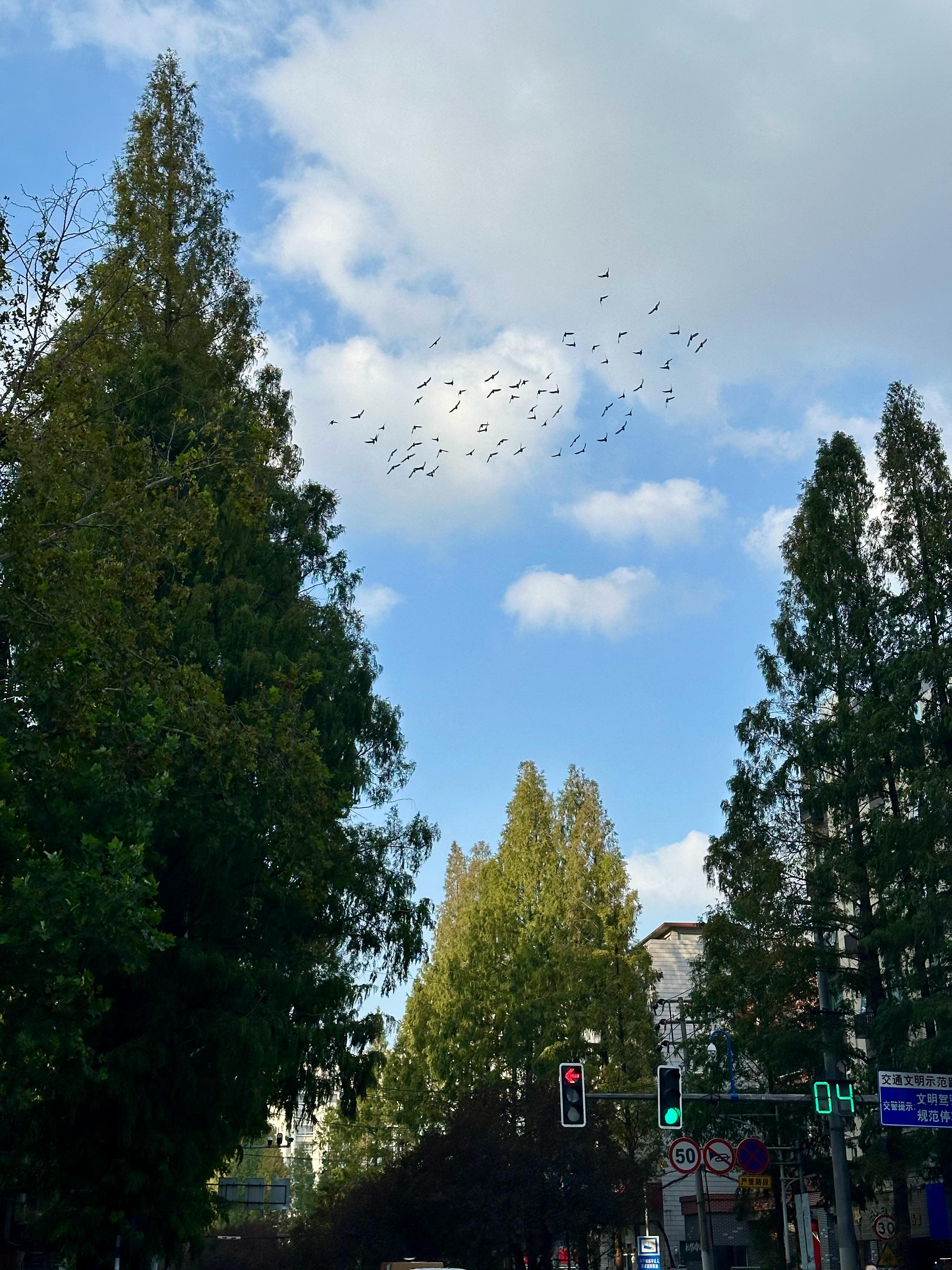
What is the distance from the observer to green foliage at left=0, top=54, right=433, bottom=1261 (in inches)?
657

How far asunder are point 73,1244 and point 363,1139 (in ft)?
165

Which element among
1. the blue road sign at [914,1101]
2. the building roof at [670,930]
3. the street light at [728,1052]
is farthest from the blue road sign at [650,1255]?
the building roof at [670,930]

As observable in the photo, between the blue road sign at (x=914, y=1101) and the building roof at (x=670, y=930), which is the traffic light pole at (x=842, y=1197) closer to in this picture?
the blue road sign at (x=914, y=1101)

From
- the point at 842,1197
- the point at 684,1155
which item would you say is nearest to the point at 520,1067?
the point at 842,1197

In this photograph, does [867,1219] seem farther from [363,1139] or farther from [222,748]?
[222,748]

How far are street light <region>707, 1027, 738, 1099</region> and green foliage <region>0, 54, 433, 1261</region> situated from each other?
866cm

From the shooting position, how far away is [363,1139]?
2758 inches

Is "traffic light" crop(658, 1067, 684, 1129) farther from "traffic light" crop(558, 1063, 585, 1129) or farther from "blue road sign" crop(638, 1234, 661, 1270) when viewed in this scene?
"blue road sign" crop(638, 1234, 661, 1270)

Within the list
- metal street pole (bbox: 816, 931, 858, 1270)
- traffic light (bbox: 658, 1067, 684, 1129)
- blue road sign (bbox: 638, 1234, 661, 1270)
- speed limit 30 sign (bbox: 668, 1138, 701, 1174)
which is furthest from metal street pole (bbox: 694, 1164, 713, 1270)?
traffic light (bbox: 658, 1067, 684, 1129)

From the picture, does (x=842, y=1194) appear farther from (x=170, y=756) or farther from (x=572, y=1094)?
(x=170, y=756)

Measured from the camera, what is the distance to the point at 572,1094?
25.1m

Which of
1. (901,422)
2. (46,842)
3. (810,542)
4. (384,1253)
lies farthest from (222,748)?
(384,1253)

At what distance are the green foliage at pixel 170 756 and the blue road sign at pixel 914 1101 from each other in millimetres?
9630

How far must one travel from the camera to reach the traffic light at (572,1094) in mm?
24938
